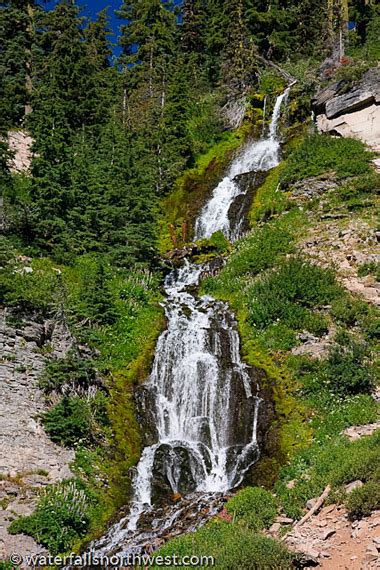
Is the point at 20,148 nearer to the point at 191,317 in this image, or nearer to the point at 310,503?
the point at 191,317

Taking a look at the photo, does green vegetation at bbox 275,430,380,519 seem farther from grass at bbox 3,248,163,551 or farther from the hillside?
grass at bbox 3,248,163,551

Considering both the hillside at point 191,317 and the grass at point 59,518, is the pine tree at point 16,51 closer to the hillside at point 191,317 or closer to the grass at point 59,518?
the hillside at point 191,317

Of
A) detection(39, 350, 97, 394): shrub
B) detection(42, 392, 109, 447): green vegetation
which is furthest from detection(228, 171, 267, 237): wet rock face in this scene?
detection(42, 392, 109, 447): green vegetation

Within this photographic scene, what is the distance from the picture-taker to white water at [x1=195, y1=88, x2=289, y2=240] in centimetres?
2591

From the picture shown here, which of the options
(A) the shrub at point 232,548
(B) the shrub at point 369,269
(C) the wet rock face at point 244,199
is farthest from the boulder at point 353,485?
(C) the wet rock face at point 244,199

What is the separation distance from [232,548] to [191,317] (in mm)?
11122

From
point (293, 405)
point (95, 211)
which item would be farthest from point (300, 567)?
point (95, 211)

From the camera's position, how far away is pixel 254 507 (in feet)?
32.9

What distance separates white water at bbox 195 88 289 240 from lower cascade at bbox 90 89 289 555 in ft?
21.3

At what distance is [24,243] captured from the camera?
63.8ft

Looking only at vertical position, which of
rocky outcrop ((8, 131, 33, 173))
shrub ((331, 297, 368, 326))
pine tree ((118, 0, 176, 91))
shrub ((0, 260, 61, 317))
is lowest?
shrub ((331, 297, 368, 326))

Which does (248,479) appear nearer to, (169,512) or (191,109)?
(169,512)

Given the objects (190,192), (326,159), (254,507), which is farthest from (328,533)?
(190,192)

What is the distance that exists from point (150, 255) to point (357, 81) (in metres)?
16.0
